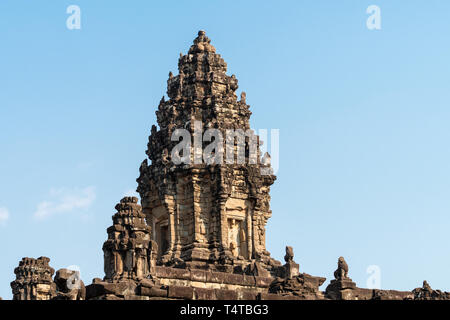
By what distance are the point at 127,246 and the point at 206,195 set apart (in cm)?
1649

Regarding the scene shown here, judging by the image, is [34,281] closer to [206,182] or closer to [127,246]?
[206,182]

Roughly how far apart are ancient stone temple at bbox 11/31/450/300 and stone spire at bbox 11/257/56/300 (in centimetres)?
4

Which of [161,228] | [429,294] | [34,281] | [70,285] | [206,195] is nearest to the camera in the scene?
[70,285]

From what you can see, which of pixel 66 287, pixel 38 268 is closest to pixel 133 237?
pixel 66 287

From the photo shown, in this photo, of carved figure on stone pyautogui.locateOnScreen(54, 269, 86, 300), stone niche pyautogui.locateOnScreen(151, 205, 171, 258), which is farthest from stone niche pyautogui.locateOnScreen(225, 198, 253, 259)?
carved figure on stone pyautogui.locateOnScreen(54, 269, 86, 300)

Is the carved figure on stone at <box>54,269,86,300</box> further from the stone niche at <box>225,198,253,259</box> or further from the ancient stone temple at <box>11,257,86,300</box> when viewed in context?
the stone niche at <box>225,198,253,259</box>

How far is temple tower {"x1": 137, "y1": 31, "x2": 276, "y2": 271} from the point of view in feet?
202

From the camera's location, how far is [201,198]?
207 feet

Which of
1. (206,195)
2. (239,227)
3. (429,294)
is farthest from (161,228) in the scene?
(429,294)

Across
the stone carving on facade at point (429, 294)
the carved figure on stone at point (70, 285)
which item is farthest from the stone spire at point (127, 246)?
the stone carving on facade at point (429, 294)

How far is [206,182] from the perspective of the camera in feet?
207
